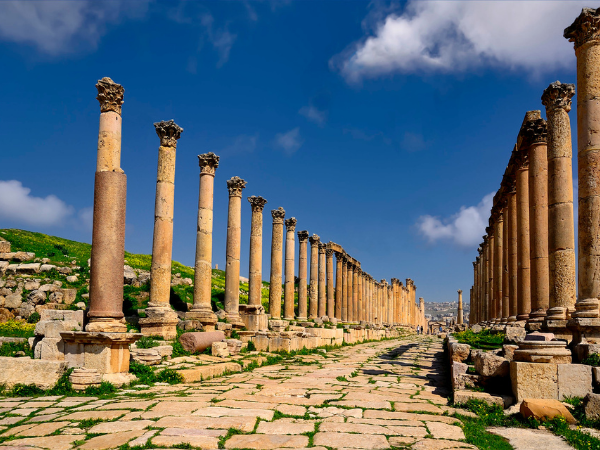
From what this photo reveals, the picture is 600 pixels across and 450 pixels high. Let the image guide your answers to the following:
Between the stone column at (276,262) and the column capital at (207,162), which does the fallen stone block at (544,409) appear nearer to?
the column capital at (207,162)

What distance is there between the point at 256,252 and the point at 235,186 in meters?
3.67

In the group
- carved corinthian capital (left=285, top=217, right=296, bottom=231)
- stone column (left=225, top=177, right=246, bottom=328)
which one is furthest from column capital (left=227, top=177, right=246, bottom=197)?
carved corinthian capital (left=285, top=217, right=296, bottom=231)

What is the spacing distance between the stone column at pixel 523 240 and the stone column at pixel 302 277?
47.7ft

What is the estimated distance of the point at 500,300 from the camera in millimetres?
26797

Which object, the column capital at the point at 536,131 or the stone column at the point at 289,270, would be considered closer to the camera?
the column capital at the point at 536,131

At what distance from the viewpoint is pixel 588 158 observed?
487 inches

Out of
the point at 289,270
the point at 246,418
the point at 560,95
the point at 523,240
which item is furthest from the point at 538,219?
the point at 289,270

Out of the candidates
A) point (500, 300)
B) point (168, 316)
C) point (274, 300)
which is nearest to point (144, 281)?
point (274, 300)

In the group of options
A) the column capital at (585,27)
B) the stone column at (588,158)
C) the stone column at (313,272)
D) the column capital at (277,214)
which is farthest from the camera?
the stone column at (313,272)

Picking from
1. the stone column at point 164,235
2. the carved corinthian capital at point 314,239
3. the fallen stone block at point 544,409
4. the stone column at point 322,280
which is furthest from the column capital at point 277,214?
the fallen stone block at point 544,409

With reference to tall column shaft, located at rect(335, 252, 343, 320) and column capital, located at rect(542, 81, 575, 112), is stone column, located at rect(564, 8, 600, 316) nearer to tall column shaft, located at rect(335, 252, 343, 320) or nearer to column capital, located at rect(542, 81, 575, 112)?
column capital, located at rect(542, 81, 575, 112)

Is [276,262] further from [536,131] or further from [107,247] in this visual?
[107,247]

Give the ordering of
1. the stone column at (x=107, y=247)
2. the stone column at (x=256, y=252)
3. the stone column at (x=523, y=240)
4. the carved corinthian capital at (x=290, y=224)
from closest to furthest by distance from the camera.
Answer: the stone column at (x=107, y=247) → the stone column at (x=523, y=240) → the stone column at (x=256, y=252) → the carved corinthian capital at (x=290, y=224)

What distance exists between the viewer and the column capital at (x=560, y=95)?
47.4 ft
